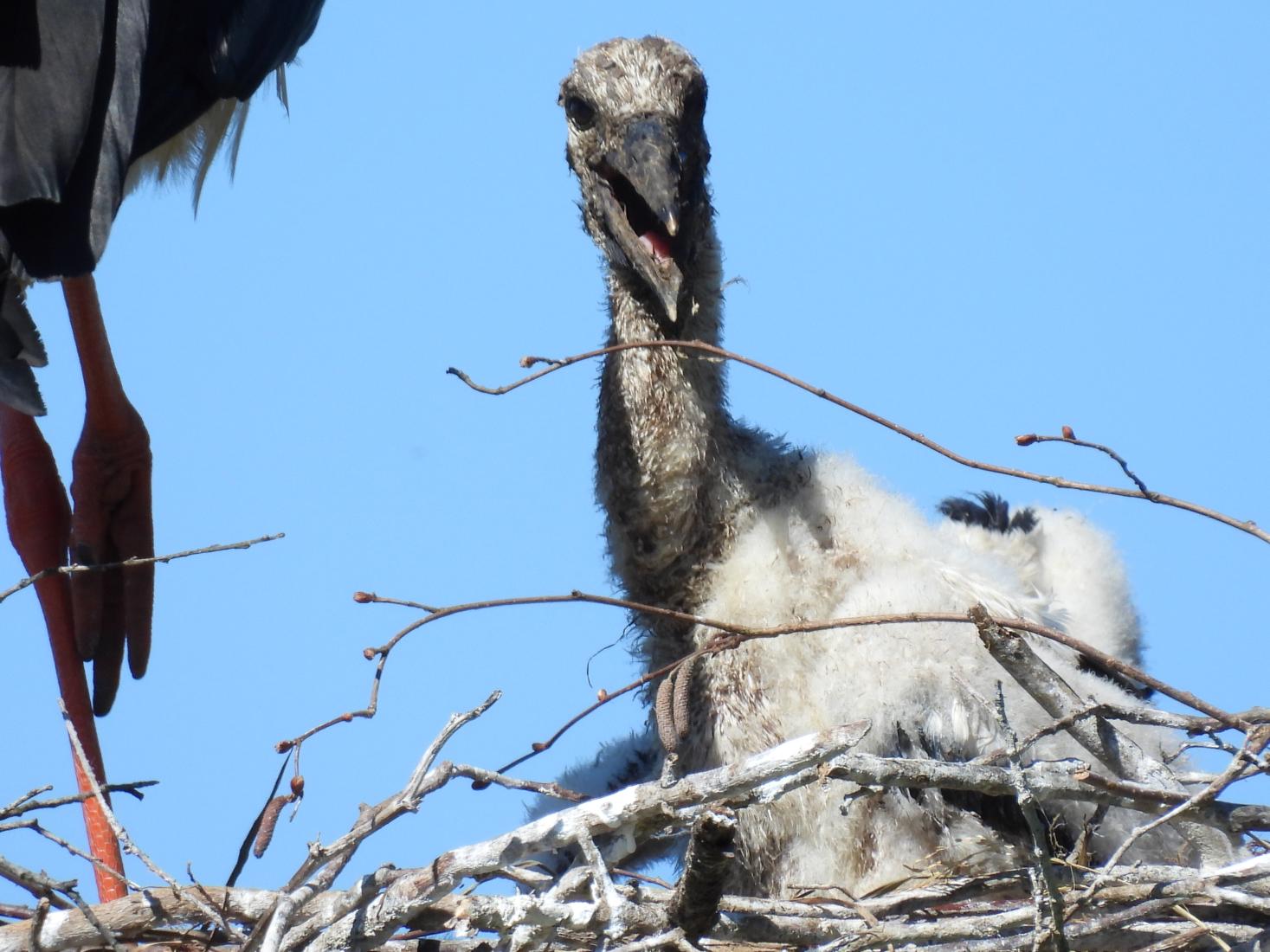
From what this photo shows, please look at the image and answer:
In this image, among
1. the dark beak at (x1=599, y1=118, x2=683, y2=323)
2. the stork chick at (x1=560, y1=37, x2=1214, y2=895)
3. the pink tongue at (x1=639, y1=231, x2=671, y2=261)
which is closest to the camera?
the stork chick at (x1=560, y1=37, x2=1214, y2=895)

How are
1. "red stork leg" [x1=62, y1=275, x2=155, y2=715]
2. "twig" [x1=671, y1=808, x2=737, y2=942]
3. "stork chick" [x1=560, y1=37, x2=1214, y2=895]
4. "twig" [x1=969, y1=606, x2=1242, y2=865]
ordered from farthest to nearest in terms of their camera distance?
"red stork leg" [x1=62, y1=275, x2=155, y2=715] < "stork chick" [x1=560, y1=37, x2=1214, y2=895] < "twig" [x1=969, y1=606, x2=1242, y2=865] < "twig" [x1=671, y1=808, x2=737, y2=942]

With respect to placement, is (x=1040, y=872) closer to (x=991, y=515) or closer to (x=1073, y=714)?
(x=1073, y=714)

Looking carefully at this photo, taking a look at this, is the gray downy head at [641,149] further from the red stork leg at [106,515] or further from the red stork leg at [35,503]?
the red stork leg at [35,503]

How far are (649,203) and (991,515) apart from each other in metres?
1.19

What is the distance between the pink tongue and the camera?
4023 mm

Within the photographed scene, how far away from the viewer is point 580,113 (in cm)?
418

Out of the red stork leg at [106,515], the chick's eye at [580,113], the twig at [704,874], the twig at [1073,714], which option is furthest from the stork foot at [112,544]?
the twig at [1073,714]

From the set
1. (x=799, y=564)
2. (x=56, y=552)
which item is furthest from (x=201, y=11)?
(x=799, y=564)

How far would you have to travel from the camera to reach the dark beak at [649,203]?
12.7 feet

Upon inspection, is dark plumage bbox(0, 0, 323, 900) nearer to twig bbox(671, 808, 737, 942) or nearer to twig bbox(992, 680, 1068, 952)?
twig bbox(671, 808, 737, 942)

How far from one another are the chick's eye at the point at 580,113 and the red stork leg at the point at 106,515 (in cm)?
109

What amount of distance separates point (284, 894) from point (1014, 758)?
978 mm

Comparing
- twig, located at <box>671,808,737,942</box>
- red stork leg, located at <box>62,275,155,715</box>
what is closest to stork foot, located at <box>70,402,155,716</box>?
red stork leg, located at <box>62,275,155,715</box>

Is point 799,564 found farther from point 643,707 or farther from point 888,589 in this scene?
point 643,707
